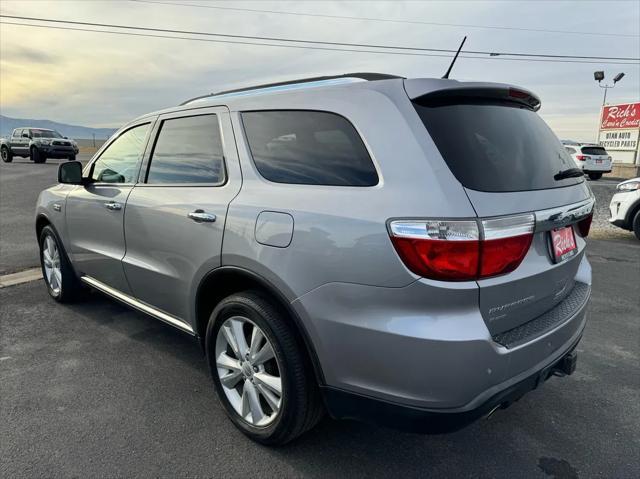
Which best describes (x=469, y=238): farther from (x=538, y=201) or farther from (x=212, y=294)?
(x=212, y=294)

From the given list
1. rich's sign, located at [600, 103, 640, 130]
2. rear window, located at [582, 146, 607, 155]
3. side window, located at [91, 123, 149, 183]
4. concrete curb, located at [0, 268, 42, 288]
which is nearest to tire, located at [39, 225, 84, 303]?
concrete curb, located at [0, 268, 42, 288]

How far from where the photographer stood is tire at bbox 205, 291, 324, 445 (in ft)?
7.25

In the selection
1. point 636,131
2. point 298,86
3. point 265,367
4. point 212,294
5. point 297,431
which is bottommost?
point 297,431

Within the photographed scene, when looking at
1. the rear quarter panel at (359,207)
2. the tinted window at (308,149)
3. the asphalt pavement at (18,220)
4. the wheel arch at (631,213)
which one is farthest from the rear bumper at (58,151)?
the rear quarter panel at (359,207)

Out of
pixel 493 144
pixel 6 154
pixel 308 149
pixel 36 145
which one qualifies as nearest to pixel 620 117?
pixel 493 144

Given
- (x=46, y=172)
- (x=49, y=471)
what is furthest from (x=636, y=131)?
(x=49, y=471)

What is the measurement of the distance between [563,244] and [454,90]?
91 centimetres

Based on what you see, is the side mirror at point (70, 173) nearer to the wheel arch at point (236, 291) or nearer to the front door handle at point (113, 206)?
the front door handle at point (113, 206)

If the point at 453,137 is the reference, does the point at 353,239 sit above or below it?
below

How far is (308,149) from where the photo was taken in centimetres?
230

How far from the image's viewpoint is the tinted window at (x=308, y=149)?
209 centimetres

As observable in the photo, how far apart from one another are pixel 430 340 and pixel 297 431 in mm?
909

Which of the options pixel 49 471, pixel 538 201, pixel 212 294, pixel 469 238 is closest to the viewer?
pixel 469 238

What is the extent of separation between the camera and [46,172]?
1750cm
